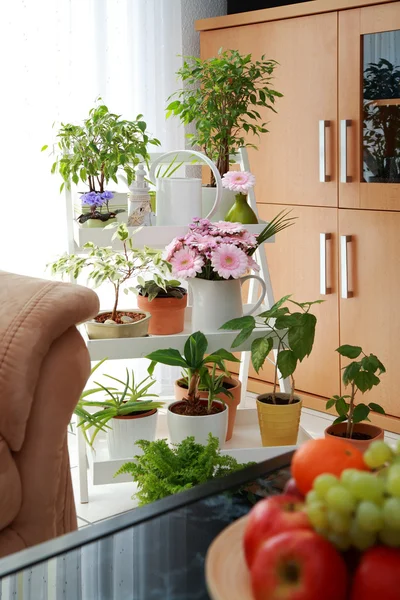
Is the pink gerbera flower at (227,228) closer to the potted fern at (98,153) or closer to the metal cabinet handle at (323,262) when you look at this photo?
the potted fern at (98,153)

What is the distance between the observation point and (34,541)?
173cm

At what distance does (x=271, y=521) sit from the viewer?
70cm

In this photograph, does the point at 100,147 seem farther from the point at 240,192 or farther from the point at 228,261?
the point at 228,261

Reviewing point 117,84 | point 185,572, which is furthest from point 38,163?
point 185,572

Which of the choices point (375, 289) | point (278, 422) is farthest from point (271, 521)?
point (375, 289)

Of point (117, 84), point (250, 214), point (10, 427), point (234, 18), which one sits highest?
point (234, 18)

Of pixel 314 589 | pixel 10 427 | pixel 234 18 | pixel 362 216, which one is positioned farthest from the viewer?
pixel 234 18

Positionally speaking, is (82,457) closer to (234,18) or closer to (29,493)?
(29,493)

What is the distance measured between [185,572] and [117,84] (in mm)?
3232

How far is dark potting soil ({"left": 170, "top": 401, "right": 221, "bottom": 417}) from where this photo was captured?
2.45 m

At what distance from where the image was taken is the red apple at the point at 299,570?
25.1 inches

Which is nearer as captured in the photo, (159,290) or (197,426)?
(197,426)

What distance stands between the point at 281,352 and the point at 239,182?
0.56 metres

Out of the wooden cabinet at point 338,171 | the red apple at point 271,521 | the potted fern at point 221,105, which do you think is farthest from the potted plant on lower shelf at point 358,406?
the red apple at point 271,521
